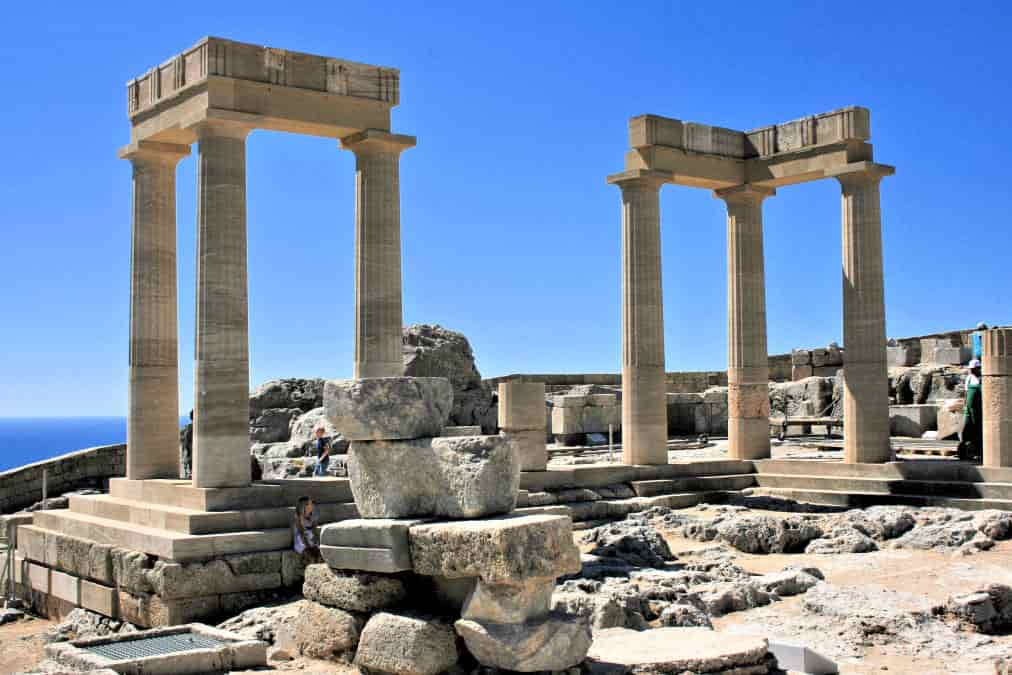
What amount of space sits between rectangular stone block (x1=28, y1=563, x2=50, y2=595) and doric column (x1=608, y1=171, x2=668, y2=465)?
10773 millimetres

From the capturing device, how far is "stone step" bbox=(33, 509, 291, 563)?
14.1 m

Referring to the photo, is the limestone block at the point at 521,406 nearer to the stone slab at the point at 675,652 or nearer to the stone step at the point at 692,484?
the stone step at the point at 692,484

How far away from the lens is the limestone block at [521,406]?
19594mm

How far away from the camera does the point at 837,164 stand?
21.9 meters

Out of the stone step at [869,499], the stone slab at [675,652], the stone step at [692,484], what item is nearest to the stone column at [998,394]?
the stone step at [869,499]

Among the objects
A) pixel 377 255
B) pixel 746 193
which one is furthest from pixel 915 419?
pixel 377 255

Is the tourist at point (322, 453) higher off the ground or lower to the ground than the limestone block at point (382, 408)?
lower

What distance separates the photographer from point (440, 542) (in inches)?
351

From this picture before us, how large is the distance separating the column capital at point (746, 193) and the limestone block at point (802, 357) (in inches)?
555

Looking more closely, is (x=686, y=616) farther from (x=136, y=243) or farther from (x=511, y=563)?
(x=136, y=243)

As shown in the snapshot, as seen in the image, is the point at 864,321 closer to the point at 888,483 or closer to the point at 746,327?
the point at 746,327

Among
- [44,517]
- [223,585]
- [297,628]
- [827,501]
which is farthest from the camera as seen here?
[827,501]

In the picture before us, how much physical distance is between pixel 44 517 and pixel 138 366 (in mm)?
2842

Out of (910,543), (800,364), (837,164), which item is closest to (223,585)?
(910,543)
